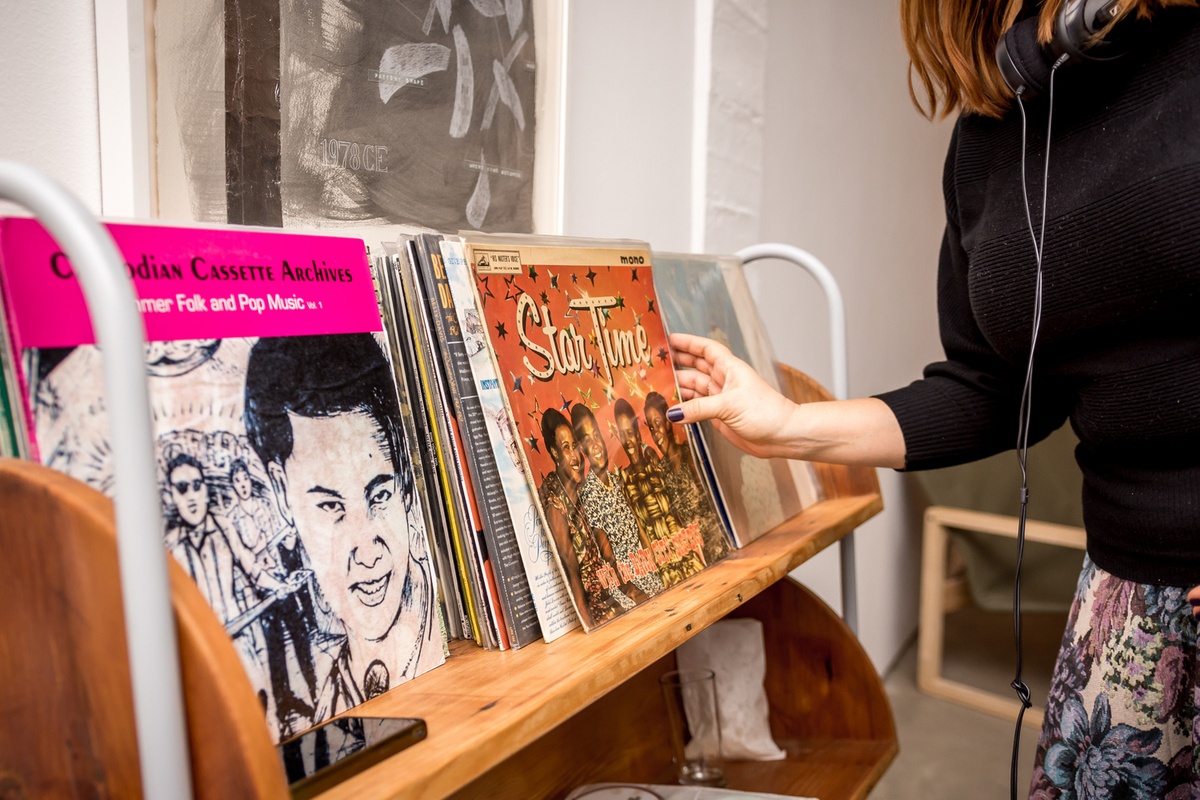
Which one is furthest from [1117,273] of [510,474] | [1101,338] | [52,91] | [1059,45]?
[52,91]

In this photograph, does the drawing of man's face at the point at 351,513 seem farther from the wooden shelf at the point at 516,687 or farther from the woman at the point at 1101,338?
the woman at the point at 1101,338

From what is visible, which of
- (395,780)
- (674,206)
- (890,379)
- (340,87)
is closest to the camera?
(395,780)

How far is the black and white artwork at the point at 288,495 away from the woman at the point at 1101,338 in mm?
377

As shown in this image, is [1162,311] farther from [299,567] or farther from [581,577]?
[299,567]

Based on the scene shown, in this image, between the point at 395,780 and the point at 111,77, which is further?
the point at 111,77

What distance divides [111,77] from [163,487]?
17.3 inches

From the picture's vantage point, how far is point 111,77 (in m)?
0.73

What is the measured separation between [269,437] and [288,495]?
1.6 inches

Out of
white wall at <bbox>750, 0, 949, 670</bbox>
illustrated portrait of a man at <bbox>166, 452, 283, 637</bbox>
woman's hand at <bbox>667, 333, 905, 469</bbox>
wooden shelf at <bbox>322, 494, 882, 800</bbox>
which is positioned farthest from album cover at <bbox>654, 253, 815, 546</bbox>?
white wall at <bbox>750, 0, 949, 670</bbox>

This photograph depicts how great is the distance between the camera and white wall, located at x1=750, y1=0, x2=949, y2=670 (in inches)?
75.7

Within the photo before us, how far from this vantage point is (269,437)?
56 cm

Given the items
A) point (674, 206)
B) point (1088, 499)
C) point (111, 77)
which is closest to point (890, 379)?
point (674, 206)

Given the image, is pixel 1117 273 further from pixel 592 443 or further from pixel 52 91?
pixel 52 91

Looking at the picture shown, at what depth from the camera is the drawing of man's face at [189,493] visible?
502mm
